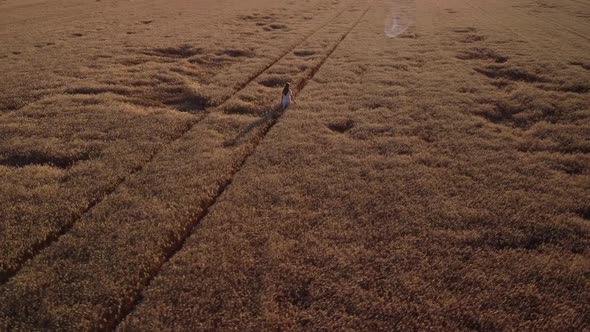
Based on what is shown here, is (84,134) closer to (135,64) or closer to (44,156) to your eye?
(44,156)

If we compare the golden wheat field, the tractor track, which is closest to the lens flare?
the golden wheat field

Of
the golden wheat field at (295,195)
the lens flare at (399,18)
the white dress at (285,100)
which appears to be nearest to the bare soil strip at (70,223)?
the golden wheat field at (295,195)

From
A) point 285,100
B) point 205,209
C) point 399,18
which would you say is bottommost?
point 205,209

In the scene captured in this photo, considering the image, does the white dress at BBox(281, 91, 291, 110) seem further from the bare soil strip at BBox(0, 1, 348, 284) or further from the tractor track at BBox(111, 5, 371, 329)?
the bare soil strip at BBox(0, 1, 348, 284)

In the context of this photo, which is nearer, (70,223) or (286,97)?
(70,223)

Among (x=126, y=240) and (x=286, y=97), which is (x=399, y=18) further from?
(x=126, y=240)

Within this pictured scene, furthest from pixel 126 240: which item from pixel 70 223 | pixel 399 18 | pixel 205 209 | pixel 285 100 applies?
pixel 399 18

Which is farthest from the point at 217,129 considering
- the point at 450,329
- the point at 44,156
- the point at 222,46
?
the point at 222,46

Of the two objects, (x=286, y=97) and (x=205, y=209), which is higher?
(x=286, y=97)

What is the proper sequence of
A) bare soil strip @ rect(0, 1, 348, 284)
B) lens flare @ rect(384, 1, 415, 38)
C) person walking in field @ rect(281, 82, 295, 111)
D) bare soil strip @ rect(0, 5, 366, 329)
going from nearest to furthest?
1. bare soil strip @ rect(0, 5, 366, 329)
2. bare soil strip @ rect(0, 1, 348, 284)
3. person walking in field @ rect(281, 82, 295, 111)
4. lens flare @ rect(384, 1, 415, 38)
